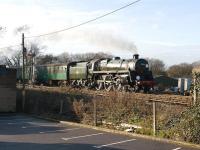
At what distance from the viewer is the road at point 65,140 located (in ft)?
51.2

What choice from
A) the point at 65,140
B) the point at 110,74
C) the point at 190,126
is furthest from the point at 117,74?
the point at 190,126

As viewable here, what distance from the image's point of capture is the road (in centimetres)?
1559

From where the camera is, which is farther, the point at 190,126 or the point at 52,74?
the point at 52,74

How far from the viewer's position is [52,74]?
52.6m

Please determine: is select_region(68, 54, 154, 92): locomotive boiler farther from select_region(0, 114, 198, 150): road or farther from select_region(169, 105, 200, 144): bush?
select_region(169, 105, 200, 144): bush

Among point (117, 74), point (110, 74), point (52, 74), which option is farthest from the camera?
point (52, 74)

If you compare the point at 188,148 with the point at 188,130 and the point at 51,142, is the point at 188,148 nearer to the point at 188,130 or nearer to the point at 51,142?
the point at 188,130

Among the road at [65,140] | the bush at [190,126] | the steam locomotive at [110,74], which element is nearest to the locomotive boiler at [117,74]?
the steam locomotive at [110,74]

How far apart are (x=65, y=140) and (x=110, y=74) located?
22.8 meters

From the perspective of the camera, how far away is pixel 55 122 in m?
23.9

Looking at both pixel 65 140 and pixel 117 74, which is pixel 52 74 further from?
pixel 65 140

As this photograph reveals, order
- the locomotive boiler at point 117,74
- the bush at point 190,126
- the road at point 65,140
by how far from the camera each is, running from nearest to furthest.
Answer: the road at point 65,140, the bush at point 190,126, the locomotive boiler at point 117,74

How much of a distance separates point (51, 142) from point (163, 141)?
4160 millimetres

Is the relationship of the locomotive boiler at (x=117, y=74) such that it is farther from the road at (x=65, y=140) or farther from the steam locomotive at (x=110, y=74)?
the road at (x=65, y=140)
